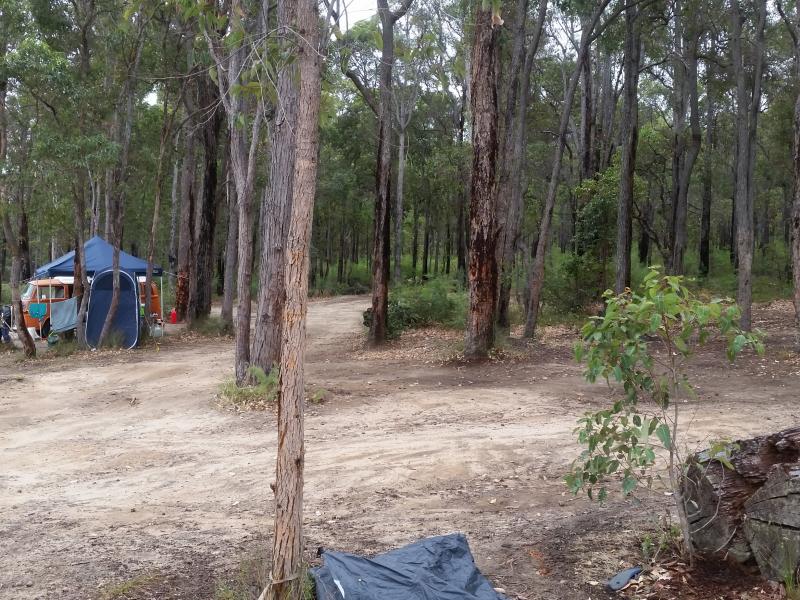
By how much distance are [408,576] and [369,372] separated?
9.41 metres

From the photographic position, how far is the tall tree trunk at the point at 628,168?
53.1 feet

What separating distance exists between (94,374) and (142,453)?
6302mm

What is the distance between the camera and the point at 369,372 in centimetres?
1345

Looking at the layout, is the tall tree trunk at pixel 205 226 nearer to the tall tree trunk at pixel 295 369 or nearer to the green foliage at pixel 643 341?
the tall tree trunk at pixel 295 369

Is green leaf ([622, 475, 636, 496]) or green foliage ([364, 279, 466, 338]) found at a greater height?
green foliage ([364, 279, 466, 338])

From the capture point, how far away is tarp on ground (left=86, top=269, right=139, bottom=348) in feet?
57.8

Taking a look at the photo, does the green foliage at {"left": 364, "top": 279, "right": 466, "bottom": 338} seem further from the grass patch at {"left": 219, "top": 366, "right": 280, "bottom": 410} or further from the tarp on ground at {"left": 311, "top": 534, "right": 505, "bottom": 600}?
the tarp on ground at {"left": 311, "top": 534, "right": 505, "bottom": 600}

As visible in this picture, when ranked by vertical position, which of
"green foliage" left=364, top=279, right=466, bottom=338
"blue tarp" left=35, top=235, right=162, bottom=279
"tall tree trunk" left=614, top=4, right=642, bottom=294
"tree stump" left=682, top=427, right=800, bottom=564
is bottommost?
"tree stump" left=682, top=427, right=800, bottom=564

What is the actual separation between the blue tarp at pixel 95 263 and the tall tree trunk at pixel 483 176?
10.1 m

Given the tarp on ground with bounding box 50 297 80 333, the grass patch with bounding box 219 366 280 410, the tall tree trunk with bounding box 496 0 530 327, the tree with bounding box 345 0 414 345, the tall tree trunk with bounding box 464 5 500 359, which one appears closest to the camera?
the grass patch with bounding box 219 366 280 410

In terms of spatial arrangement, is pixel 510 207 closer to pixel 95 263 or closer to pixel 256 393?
pixel 256 393

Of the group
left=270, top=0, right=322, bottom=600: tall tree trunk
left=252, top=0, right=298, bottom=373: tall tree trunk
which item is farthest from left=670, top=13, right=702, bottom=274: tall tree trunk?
left=270, top=0, right=322, bottom=600: tall tree trunk

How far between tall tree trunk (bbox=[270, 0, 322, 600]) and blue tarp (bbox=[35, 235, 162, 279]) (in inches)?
633

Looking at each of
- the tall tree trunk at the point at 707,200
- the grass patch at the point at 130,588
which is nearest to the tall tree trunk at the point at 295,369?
the grass patch at the point at 130,588
